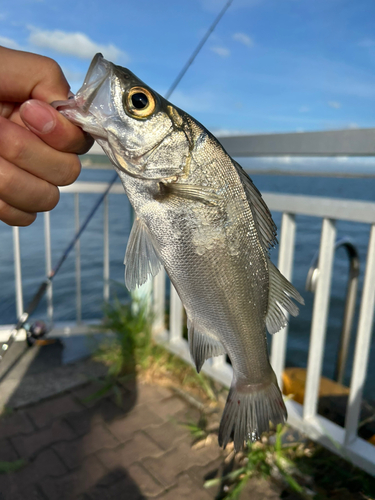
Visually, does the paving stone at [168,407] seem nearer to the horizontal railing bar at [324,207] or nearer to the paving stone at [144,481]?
the paving stone at [144,481]

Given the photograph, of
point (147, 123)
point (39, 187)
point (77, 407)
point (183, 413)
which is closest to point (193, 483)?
point (183, 413)

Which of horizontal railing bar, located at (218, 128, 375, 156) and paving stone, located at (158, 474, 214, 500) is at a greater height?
horizontal railing bar, located at (218, 128, 375, 156)

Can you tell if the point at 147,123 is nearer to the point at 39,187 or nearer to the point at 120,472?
the point at 39,187

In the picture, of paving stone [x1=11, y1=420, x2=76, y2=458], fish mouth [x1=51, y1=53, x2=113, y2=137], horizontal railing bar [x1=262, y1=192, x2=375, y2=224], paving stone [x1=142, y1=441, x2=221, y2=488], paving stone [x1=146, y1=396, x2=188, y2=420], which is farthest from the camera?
paving stone [x1=146, y1=396, x2=188, y2=420]

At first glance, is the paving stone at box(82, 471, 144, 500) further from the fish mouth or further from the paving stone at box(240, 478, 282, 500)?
the fish mouth

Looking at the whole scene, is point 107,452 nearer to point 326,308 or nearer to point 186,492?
point 186,492

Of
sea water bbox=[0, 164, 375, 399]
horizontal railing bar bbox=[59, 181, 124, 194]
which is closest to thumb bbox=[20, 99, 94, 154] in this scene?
horizontal railing bar bbox=[59, 181, 124, 194]

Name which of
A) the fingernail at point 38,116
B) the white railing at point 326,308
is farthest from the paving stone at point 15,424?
the fingernail at point 38,116

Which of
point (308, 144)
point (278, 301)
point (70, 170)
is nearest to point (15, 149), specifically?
point (70, 170)
